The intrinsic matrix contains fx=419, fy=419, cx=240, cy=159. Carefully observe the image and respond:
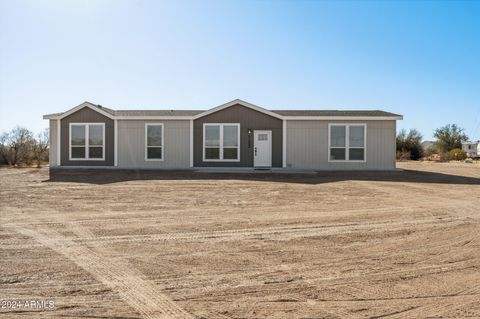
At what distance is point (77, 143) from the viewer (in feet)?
76.0

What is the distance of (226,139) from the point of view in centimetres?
2259

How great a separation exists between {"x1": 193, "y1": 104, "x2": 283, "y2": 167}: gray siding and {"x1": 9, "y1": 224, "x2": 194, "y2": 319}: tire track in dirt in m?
16.0

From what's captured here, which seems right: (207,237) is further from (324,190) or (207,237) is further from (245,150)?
(245,150)

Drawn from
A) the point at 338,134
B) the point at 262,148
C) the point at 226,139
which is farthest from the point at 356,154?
the point at 226,139

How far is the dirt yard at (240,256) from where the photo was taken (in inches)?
163

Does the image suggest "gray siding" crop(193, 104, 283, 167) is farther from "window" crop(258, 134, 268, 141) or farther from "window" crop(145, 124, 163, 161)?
"window" crop(145, 124, 163, 161)

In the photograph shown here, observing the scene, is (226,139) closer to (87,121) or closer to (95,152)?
(95,152)

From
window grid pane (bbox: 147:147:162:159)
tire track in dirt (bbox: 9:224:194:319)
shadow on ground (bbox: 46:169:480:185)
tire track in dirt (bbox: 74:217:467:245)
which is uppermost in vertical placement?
window grid pane (bbox: 147:147:162:159)

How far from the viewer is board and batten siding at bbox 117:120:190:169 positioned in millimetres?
22766

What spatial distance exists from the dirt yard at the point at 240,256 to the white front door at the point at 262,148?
10.4m

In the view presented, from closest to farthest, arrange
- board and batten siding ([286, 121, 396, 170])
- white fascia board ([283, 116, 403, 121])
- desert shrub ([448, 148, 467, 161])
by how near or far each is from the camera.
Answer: white fascia board ([283, 116, 403, 121])
board and batten siding ([286, 121, 396, 170])
desert shrub ([448, 148, 467, 161])

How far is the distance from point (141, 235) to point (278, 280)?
3172 millimetres

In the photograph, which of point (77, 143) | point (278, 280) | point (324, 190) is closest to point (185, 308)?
point (278, 280)

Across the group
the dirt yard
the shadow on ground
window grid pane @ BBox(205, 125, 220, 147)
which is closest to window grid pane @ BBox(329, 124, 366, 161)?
the shadow on ground
